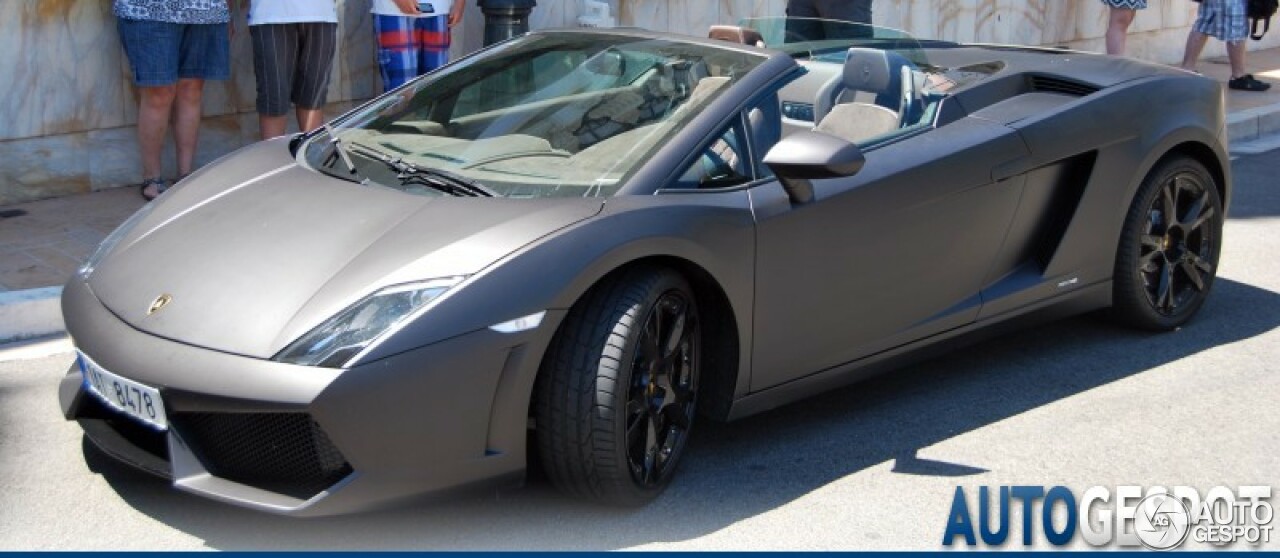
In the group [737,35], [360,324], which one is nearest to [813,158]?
[737,35]

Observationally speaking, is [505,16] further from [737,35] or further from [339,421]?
[339,421]

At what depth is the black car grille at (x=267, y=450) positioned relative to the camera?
3.95m

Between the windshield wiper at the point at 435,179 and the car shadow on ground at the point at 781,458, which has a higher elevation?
the windshield wiper at the point at 435,179

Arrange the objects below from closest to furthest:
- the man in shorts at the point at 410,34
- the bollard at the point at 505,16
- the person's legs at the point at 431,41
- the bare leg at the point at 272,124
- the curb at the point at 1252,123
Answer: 1. the bare leg at the point at 272,124
2. the man in shorts at the point at 410,34
3. the person's legs at the point at 431,41
4. the bollard at the point at 505,16
5. the curb at the point at 1252,123

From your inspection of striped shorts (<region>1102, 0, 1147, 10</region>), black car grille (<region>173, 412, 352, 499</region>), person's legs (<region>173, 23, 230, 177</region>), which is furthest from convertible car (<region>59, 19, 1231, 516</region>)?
striped shorts (<region>1102, 0, 1147, 10</region>)

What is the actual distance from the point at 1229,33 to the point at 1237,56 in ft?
0.81

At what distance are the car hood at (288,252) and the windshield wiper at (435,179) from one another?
91 mm

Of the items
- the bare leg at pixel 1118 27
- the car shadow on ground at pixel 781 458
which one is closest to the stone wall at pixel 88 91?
the car shadow on ground at pixel 781 458

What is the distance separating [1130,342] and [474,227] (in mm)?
2846

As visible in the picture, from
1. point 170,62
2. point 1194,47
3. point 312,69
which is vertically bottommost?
point 1194,47

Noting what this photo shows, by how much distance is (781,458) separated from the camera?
4883 mm

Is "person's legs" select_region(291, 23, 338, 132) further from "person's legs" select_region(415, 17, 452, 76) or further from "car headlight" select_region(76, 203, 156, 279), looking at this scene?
"car headlight" select_region(76, 203, 156, 279)

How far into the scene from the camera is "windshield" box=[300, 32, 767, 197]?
465 centimetres

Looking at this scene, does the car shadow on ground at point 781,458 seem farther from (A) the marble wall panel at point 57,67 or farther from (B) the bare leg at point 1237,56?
(B) the bare leg at point 1237,56
